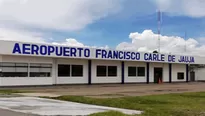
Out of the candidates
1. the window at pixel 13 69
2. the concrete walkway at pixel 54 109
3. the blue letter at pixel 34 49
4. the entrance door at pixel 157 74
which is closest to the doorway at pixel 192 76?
the entrance door at pixel 157 74

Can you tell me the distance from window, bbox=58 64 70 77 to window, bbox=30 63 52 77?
5.71 ft

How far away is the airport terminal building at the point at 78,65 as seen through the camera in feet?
128

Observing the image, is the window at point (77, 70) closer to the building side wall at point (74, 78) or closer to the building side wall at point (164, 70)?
the building side wall at point (74, 78)

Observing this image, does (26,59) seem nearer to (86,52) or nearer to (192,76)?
(86,52)

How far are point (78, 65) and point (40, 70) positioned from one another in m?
6.57

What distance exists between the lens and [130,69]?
181ft

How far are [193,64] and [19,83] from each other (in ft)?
136

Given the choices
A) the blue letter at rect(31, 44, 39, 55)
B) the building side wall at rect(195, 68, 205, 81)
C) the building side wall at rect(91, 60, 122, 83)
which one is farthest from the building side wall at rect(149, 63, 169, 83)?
the blue letter at rect(31, 44, 39, 55)

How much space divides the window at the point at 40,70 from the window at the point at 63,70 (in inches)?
68.6

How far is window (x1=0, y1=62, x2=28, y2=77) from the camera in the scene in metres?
38.3

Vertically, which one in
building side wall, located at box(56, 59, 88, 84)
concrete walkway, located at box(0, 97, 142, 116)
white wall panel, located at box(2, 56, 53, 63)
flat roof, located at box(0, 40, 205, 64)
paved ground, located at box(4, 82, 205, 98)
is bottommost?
paved ground, located at box(4, 82, 205, 98)

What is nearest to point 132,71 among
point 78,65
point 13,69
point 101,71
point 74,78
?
point 101,71

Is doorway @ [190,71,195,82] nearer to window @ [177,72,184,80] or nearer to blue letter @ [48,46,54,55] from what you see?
window @ [177,72,184,80]

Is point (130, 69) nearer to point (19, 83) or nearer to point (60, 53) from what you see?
point (60, 53)
